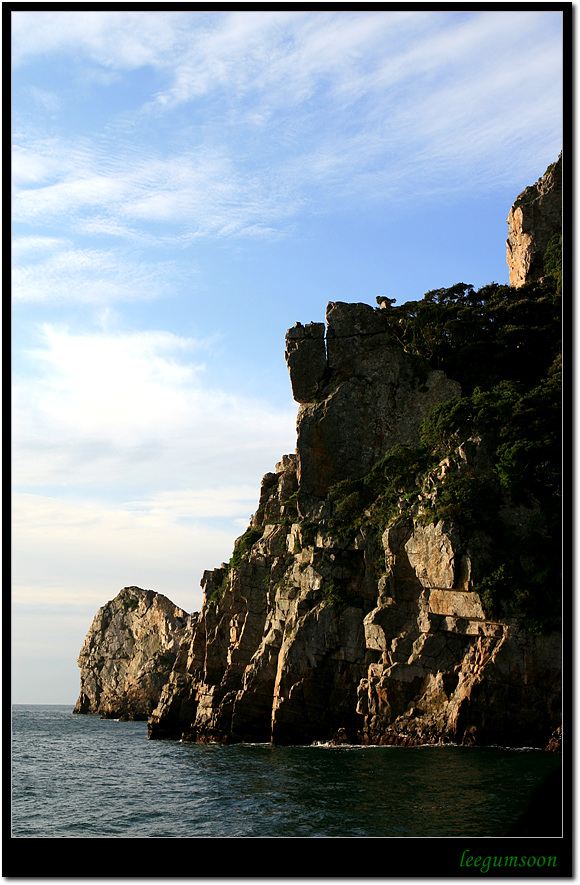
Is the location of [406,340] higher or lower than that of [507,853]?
higher

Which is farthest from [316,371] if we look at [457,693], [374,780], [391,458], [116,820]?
[116,820]

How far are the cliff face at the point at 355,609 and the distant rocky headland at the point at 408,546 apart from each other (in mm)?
107

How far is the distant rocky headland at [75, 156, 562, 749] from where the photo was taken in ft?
121

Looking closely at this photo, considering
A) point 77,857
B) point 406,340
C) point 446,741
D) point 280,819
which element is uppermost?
point 406,340

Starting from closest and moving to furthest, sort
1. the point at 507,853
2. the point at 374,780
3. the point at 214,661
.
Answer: the point at 507,853
the point at 374,780
the point at 214,661

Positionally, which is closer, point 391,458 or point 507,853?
point 507,853

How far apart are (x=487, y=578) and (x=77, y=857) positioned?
99.7 feet

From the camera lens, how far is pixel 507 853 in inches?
385

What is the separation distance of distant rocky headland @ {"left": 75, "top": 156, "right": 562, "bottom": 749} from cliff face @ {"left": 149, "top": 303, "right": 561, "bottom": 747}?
0.35ft

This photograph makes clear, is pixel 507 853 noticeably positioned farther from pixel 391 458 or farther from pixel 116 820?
pixel 391 458

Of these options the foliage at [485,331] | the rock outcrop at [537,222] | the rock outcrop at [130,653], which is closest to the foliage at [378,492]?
the foliage at [485,331]

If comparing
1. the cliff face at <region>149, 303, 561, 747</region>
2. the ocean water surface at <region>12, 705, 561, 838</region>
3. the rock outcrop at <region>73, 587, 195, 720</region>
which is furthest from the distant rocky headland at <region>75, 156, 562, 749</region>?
the rock outcrop at <region>73, 587, 195, 720</region>

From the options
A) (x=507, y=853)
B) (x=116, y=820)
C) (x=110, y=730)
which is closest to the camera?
(x=507, y=853)

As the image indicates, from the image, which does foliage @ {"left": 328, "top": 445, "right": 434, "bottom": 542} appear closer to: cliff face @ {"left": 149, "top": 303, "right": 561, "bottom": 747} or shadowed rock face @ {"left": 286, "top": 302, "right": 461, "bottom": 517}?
cliff face @ {"left": 149, "top": 303, "right": 561, "bottom": 747}
